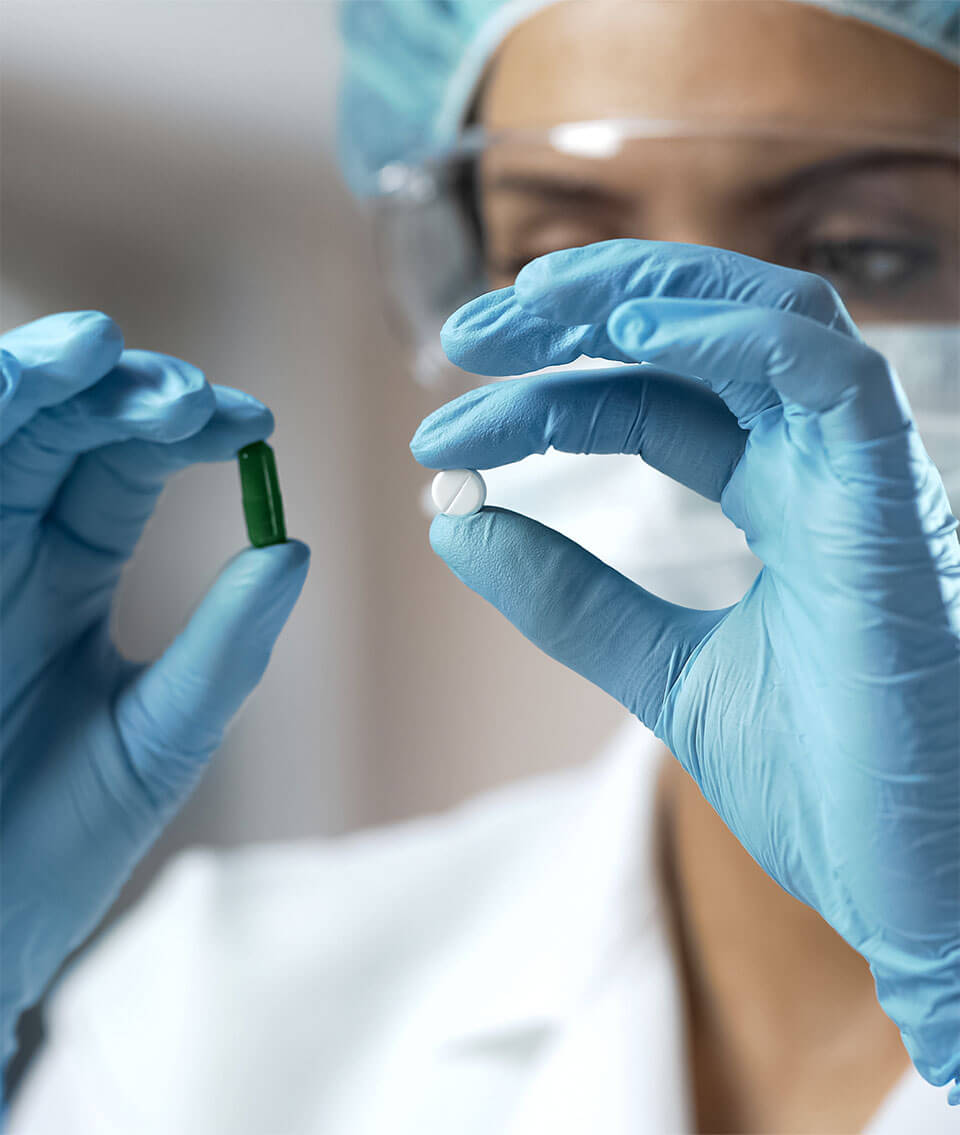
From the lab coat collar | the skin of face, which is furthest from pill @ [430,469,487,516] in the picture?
the lab coat collar

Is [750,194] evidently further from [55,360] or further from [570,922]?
[570,922]

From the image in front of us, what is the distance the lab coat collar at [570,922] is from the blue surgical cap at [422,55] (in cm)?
78

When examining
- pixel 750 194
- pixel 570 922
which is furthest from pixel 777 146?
pixel 570 922

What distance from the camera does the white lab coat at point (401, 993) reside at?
40.1 inches

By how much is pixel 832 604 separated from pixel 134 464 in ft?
1.42

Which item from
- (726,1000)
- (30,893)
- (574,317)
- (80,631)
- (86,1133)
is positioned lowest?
(86,1133)

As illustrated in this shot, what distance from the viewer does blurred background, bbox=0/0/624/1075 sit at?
132cm

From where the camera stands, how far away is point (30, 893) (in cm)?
69

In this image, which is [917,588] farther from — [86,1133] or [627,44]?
[86,1133]

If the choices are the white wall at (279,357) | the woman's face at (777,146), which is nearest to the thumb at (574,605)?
the woman's face at (777,146)

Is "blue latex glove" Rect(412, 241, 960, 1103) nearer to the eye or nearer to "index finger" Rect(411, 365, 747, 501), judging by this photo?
"index finger" Rect(411, 365, 747, 501)

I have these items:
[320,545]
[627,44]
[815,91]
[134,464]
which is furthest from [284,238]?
[134,464]

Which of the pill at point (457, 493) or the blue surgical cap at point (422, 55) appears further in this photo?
the blue surgical cap at point (422, 55)

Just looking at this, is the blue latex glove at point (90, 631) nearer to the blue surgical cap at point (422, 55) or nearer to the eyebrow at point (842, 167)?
the eyebrow at point (842, 167)
